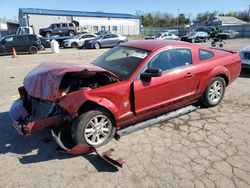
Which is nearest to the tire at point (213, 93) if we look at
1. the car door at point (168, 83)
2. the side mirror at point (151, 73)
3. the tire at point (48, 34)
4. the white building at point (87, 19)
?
the car door at point (168, 83)

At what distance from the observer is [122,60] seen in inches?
170

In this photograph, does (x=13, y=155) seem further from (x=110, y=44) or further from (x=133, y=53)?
(x=110, y=44)

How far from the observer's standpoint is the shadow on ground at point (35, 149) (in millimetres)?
3311

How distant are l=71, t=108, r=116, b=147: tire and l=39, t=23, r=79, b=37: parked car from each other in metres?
26.4

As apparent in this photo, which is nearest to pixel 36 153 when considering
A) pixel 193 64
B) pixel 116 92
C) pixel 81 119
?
pixel 81 119

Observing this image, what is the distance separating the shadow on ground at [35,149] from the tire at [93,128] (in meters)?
0.24

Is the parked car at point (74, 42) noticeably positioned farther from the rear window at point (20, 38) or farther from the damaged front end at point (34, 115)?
the damaged front end at point (34, 115)

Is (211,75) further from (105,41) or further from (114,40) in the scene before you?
(114,40)

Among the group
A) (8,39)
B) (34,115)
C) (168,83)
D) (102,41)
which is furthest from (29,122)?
(102,41)

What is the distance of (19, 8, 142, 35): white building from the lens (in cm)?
3825

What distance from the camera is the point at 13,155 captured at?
3486mm

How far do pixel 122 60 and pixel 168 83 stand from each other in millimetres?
967

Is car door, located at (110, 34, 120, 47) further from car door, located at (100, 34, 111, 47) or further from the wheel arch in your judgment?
the wheel arch

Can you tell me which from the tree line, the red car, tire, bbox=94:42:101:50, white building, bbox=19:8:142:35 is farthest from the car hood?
the tree line
